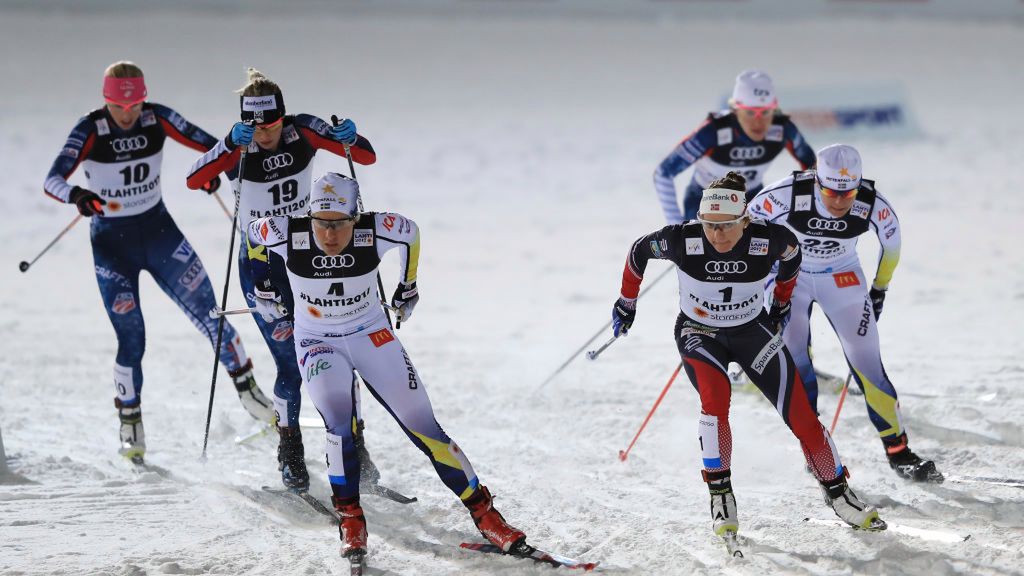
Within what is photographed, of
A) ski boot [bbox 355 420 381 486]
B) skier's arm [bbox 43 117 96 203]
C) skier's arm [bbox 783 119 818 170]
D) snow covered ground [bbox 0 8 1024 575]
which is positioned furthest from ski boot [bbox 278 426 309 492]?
skier's arm [bbox 783 119 818 170]

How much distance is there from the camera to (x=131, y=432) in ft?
24.3

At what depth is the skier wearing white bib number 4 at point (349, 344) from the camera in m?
5.81

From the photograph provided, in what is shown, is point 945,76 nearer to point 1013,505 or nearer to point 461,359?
point 461,359

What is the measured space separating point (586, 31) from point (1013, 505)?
48.6ft

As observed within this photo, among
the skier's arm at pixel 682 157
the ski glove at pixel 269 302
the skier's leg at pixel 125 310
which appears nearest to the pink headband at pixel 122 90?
the skier's leg at pixel 125 310

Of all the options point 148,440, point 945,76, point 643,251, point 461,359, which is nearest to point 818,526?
point 643,251

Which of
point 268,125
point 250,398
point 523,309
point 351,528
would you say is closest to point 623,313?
point 351,528

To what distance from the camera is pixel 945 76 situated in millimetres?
17891

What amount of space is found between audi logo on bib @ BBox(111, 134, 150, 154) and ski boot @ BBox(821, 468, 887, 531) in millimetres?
4746

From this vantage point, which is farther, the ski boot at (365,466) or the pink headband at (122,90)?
the pink headband at (122,90)

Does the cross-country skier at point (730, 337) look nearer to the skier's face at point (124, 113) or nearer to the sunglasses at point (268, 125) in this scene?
the sunglasses at point (268, 125)

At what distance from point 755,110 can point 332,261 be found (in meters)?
3.85

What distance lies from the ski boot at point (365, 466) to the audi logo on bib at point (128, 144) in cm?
235

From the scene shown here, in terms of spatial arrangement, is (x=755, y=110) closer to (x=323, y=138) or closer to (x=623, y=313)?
(x=623, y=313)
